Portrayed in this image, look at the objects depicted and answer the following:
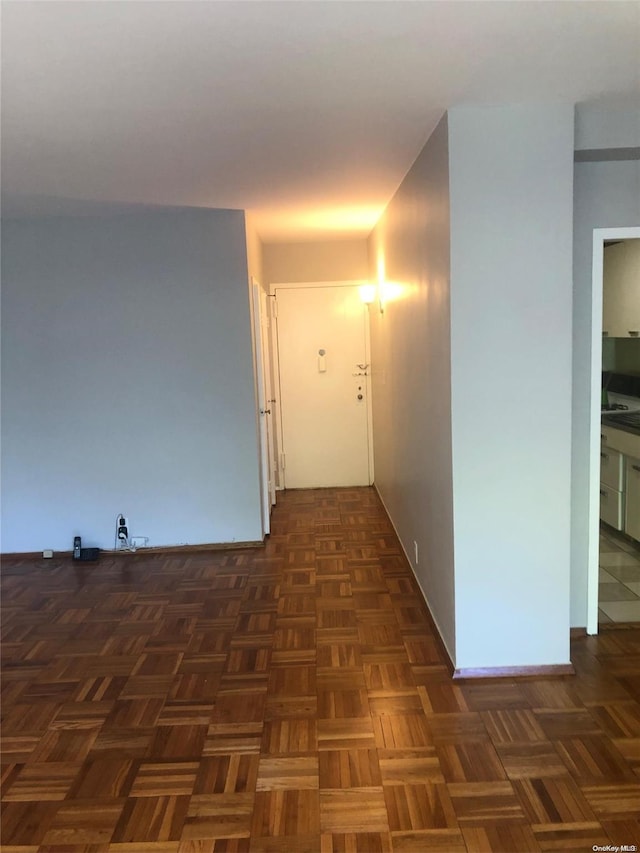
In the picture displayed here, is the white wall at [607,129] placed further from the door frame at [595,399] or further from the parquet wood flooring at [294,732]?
the parquet wood flooring at [294,732]

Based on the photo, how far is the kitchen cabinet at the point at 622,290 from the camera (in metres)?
4.08

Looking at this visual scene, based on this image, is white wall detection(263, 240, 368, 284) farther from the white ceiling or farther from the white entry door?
the white ceiling

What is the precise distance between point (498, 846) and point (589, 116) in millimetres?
2603

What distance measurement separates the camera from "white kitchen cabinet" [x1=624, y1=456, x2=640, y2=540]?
153 inches

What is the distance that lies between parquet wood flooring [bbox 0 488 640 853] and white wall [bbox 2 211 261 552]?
33.9 inches

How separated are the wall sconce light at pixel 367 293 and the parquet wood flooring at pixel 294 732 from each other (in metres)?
2.68

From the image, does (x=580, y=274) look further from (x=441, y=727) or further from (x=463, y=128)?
(x=441, y=727)

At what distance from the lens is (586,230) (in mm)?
2729

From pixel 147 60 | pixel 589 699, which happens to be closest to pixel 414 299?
pixel 147 60

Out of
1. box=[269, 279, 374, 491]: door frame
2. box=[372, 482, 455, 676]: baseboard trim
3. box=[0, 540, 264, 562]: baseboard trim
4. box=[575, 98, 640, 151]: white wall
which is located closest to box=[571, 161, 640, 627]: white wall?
box=[575, 98, 640, 151]: white wall

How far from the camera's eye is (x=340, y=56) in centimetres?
188

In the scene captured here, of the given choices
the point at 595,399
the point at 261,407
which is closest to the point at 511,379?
the point at 595,399

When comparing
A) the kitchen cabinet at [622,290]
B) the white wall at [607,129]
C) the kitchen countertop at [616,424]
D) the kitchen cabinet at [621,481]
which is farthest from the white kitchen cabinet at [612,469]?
the white wall at [607,129]

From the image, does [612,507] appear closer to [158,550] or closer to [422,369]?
[422,369]
